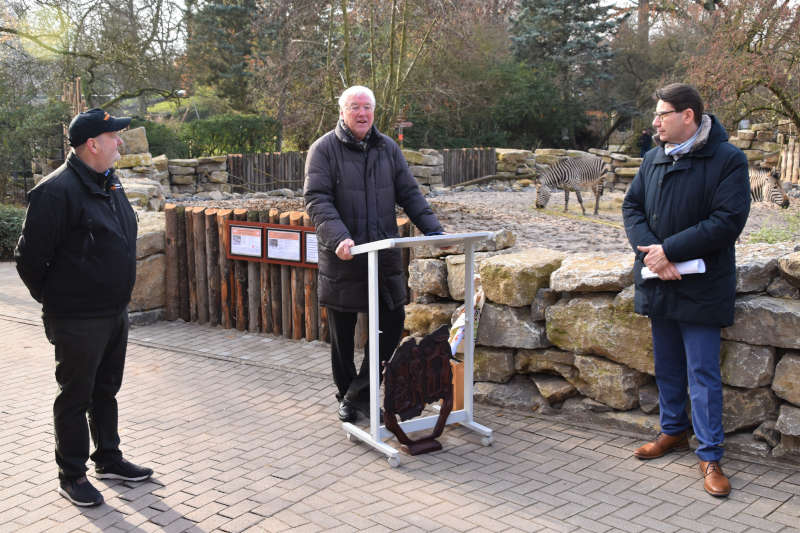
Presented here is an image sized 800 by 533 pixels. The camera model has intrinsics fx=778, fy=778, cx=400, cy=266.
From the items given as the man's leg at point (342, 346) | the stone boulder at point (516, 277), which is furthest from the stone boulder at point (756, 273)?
the man's leg at point (342, 346)

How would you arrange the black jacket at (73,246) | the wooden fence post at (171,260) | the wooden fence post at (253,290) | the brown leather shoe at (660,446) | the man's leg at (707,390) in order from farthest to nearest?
the wooden fence post at (171,260), the wooden fence post at (253,290), the brown leather shoe at (660,446), the man's leg at (707,390), the black jacket at (73,246)

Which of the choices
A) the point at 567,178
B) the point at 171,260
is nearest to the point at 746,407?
the point at 171,260

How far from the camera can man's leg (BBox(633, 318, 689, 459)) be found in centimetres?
420

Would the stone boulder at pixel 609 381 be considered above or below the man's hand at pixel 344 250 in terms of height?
below

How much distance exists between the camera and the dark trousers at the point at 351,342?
4.93m

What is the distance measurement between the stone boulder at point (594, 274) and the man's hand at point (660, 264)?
601mm

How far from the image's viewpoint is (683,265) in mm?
3943

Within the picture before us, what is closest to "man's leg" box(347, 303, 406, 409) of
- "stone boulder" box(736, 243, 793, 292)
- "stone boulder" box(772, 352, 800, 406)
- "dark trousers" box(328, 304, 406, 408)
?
"dark trousers" box(328, 304, 406, 408)

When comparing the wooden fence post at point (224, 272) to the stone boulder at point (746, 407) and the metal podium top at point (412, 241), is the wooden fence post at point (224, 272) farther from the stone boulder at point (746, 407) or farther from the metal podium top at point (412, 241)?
the stone boulder at point (746, 407)

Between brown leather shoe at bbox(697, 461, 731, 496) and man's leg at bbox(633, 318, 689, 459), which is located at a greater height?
man's leg at bbox(633, 318, 689, 459)

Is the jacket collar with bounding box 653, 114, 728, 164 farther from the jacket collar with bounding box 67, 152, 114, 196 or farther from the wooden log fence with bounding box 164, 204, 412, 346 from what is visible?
the wooden log fence with bounding box 164, 204, 412, 346

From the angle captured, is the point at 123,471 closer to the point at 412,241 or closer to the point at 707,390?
the point at 412,241

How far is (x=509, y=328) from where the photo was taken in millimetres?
5102

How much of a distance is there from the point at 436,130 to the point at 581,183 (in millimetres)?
12238
